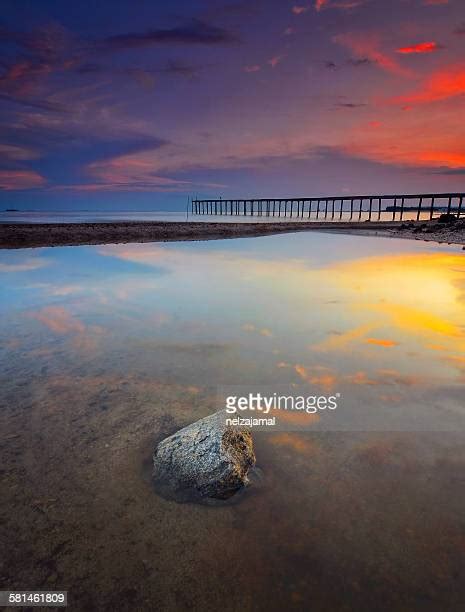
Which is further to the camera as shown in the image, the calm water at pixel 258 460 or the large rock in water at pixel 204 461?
the large rock in water at pixel 204 461

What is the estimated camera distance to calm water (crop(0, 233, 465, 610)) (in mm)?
2170

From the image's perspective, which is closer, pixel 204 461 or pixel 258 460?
pixel 204 461

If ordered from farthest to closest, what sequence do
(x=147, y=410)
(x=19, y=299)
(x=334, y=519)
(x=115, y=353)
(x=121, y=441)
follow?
1. (x=19, y=299)
2. (x=115, y=353)
3. (x=147, y=410)
4. (x=121, y=441)
5. (x=334, y=519)

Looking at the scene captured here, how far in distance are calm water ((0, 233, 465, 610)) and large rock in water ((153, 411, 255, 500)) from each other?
130 mm

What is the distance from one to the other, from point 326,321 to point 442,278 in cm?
652

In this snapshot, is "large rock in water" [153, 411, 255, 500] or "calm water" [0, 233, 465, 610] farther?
"large rock in water" [153, 411, 255, 500]

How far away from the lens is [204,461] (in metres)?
2.89

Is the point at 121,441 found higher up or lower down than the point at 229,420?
lower down

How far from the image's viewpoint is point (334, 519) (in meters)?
2.59

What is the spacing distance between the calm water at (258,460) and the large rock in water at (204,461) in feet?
0.42

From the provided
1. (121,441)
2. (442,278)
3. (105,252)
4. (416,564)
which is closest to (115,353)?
(121,441)

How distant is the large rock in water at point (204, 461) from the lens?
2.81m

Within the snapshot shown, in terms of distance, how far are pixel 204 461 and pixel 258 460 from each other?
1.85 ft

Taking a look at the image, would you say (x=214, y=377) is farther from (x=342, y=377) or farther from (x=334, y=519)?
(x=334, y=519)
